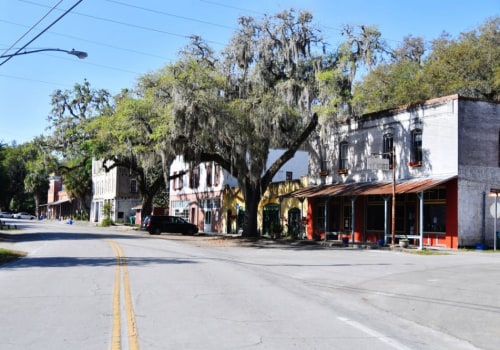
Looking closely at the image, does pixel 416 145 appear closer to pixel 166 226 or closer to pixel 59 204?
pixel 166 226

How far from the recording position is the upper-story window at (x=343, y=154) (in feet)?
120

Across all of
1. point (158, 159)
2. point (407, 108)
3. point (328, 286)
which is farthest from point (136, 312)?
point (158, 159)

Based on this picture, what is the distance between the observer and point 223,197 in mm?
50125

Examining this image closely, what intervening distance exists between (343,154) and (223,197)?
53.9 feet

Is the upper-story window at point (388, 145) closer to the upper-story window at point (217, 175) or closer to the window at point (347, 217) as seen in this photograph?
the window at point (347, 217)

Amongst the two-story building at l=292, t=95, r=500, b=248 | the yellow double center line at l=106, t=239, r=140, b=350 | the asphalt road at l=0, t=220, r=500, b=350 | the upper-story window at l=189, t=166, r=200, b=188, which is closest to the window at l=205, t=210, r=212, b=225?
the upper-story window at l=189, t=166, r=200, b=188

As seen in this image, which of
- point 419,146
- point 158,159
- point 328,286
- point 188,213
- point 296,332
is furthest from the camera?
point 188,213

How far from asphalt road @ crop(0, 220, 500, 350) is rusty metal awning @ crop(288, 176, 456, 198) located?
961cm

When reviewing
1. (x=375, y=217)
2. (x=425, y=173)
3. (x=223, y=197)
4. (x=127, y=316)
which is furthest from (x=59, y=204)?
(x=127, y=316)

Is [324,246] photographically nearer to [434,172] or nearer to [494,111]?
[434,172]

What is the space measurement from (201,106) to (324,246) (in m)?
11.2

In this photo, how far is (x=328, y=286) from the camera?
1398 cm

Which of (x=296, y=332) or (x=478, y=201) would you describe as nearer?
(x=296, y=332)

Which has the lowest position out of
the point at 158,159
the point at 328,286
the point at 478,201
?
the point at 328,286
